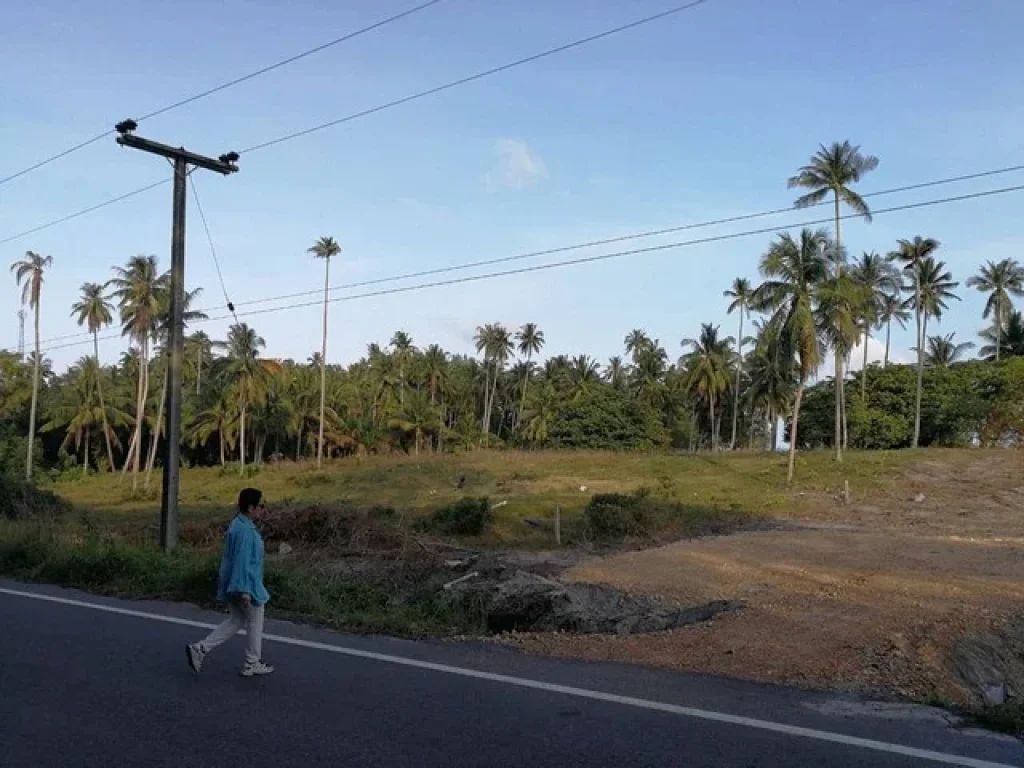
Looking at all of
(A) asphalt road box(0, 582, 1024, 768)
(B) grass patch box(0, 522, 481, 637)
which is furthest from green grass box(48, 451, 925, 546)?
(A) asphalt road box(0, 582, 1024, 768)

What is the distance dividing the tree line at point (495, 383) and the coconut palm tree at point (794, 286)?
0.23 ft

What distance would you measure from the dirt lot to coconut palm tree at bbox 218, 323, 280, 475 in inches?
1627

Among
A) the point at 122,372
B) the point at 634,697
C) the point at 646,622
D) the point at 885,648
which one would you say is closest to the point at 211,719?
the point at 634,697

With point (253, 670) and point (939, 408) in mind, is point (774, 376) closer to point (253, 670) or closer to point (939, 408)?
point (939, 408)

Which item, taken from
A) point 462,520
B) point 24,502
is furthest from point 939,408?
point 24,502

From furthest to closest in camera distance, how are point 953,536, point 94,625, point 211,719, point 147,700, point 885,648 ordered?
point 953,536
point 94,625
point 885,648
point 147,700
point 211,719

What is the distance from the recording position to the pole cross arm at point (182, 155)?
15797 millimetres

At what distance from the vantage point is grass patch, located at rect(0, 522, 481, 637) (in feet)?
34.9

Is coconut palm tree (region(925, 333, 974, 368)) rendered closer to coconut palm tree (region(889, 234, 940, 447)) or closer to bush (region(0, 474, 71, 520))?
coconut palm tree (region(889, 234, 940, 447))

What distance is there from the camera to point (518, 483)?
148ft

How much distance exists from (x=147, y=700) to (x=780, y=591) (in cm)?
979

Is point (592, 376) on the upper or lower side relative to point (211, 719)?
upper

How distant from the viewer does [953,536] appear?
2498cm

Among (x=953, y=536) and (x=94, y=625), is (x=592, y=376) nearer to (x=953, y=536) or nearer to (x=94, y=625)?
(x=953, y=536)
